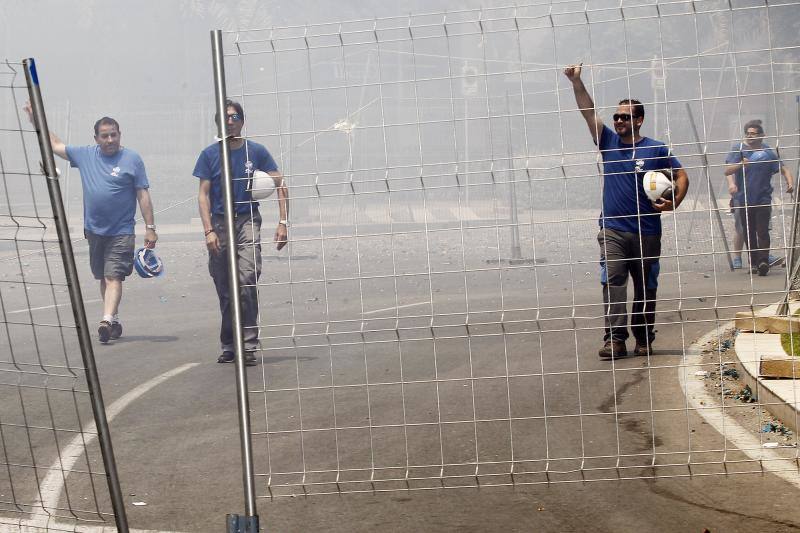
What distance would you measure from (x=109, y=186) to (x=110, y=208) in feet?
1.17

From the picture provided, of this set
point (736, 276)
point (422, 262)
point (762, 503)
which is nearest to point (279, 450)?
point (762, 503)

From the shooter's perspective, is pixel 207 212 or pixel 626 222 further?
pixel 207 212

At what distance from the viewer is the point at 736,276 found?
16828 millimetres

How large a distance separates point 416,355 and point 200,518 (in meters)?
5.50

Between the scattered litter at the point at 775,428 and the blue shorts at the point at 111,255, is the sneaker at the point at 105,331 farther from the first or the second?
the scattered litter at the point at 775,428

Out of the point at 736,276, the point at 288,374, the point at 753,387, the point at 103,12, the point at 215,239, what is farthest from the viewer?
the point at 103,12

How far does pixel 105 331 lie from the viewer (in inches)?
490

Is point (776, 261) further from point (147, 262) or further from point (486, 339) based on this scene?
point (147, 262)

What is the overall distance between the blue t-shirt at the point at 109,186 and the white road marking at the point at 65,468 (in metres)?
3.37

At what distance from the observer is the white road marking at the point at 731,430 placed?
5.60 metres

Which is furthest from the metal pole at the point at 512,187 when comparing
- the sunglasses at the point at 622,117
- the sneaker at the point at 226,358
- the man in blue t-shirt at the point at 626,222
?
the sneaker at the point at 226,358

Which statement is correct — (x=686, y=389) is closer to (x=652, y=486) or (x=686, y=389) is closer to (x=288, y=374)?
(x=652, y=486)

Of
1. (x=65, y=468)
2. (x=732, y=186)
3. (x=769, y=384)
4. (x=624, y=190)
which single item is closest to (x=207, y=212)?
(x=624, y=190)

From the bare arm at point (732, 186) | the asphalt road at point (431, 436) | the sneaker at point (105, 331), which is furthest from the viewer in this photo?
the bare arm at point (732, 186)
